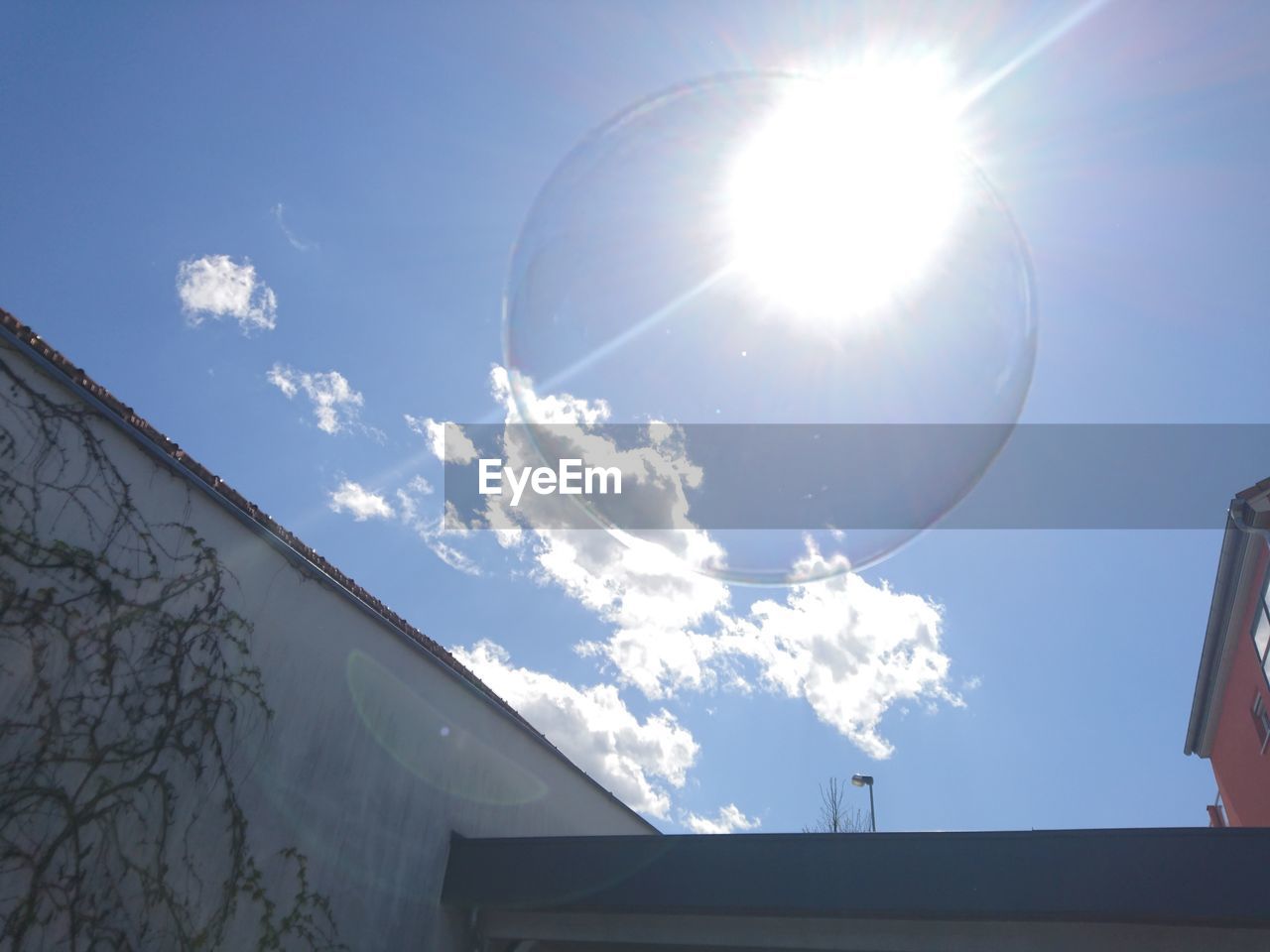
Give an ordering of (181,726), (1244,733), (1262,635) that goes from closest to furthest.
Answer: (181,726) → (1262,635) → (1244,733)

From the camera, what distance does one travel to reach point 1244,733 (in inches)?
536

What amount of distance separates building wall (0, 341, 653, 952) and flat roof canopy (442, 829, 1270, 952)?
1.04m

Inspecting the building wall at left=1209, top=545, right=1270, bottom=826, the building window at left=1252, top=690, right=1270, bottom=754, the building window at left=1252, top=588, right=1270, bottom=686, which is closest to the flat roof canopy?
the building window at left=1252, top=588, right=1270, bottom=686

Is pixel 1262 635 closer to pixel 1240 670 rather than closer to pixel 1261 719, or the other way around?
pixel 1261 719

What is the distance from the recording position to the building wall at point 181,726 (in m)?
3.87

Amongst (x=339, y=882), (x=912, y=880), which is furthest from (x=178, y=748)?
(x=912, y=880)

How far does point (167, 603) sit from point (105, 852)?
4.22 ft

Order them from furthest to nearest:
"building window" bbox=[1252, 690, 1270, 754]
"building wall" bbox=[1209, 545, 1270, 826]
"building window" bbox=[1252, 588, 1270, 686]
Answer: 1. "building wall" bbox=[1209, 545, 1270, 826]
2. "building window" bbox=[1252, 690, 1270, 754]
3. "building window" bbox=[1252, 588, 1270, 686]

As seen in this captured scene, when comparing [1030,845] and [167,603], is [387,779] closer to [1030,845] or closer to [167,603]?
[167,603]

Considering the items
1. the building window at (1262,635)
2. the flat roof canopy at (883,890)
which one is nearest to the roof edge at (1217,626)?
the building window at (1262,635)

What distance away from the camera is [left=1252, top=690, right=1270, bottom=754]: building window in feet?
40.6

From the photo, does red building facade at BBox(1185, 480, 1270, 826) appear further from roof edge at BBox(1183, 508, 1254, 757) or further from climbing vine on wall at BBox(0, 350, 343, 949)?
climbing vine on wall at BBox(0, 350, 343, 949)

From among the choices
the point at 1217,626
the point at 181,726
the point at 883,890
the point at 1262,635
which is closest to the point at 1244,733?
the point at 1217,626

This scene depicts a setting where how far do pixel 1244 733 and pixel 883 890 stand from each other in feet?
38.7
